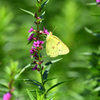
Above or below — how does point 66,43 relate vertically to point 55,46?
below

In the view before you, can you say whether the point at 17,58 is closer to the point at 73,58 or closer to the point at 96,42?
the point at 73,58

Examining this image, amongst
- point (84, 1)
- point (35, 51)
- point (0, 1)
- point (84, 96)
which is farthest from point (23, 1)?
point (35, 51)

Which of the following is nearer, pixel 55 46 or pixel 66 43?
pixel 55 46

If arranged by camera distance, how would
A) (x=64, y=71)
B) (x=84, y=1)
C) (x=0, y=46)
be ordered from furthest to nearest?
1. (x=84, y=1)
2. (x=64, y=71)
3. (x=0, y=46)

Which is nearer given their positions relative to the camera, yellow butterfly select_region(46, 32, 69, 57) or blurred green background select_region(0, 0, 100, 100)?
yellow butterfly select_region(46, 32, 69, 57)
